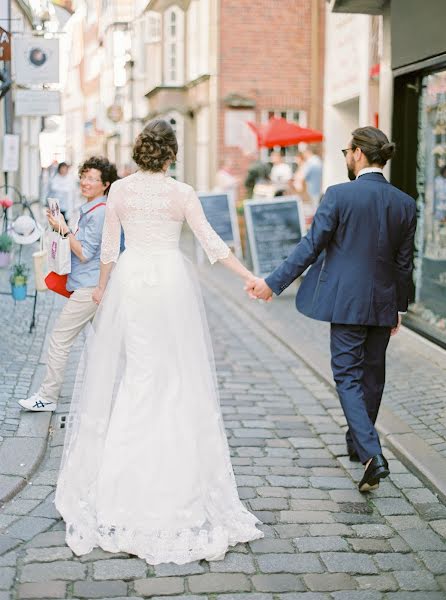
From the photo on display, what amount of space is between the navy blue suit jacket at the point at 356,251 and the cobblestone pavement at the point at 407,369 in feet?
3.90

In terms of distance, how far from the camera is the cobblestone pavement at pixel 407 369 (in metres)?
6.44

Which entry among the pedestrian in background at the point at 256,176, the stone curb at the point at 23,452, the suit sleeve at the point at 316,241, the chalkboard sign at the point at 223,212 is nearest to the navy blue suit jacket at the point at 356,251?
the suit sleeve at the point at 316,241

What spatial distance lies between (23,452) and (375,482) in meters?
1.97

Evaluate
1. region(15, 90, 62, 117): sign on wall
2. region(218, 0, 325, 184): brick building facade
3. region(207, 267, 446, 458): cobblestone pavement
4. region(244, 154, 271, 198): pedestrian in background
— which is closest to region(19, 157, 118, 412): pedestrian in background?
region(207, 267, 446, 458): cobblestone pavement

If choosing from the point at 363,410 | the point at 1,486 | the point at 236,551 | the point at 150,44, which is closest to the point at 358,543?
the point at 236,551

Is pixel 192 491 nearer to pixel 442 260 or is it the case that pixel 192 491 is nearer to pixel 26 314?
pixel 442 260

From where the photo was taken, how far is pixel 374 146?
515 centimetres

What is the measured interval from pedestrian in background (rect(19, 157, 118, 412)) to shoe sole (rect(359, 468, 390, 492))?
2174 mm

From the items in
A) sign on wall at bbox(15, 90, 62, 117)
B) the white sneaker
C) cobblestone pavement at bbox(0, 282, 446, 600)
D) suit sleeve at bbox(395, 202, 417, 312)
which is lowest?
cobblestone pavement at bbox(0, 282, 446, 600)

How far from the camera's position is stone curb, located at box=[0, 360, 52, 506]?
195 inches

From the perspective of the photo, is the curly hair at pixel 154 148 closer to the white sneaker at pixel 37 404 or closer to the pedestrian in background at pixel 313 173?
the white sneaker at pixel 37 404

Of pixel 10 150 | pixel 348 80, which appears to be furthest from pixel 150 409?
pixel 348 80

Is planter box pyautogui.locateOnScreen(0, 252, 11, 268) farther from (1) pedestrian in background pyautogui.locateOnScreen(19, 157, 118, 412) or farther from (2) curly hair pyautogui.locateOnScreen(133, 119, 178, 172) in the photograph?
(2) curly hair pyautogui.locateOnScreen(133, 119, 178, 172)

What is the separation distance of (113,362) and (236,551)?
3.49ft
